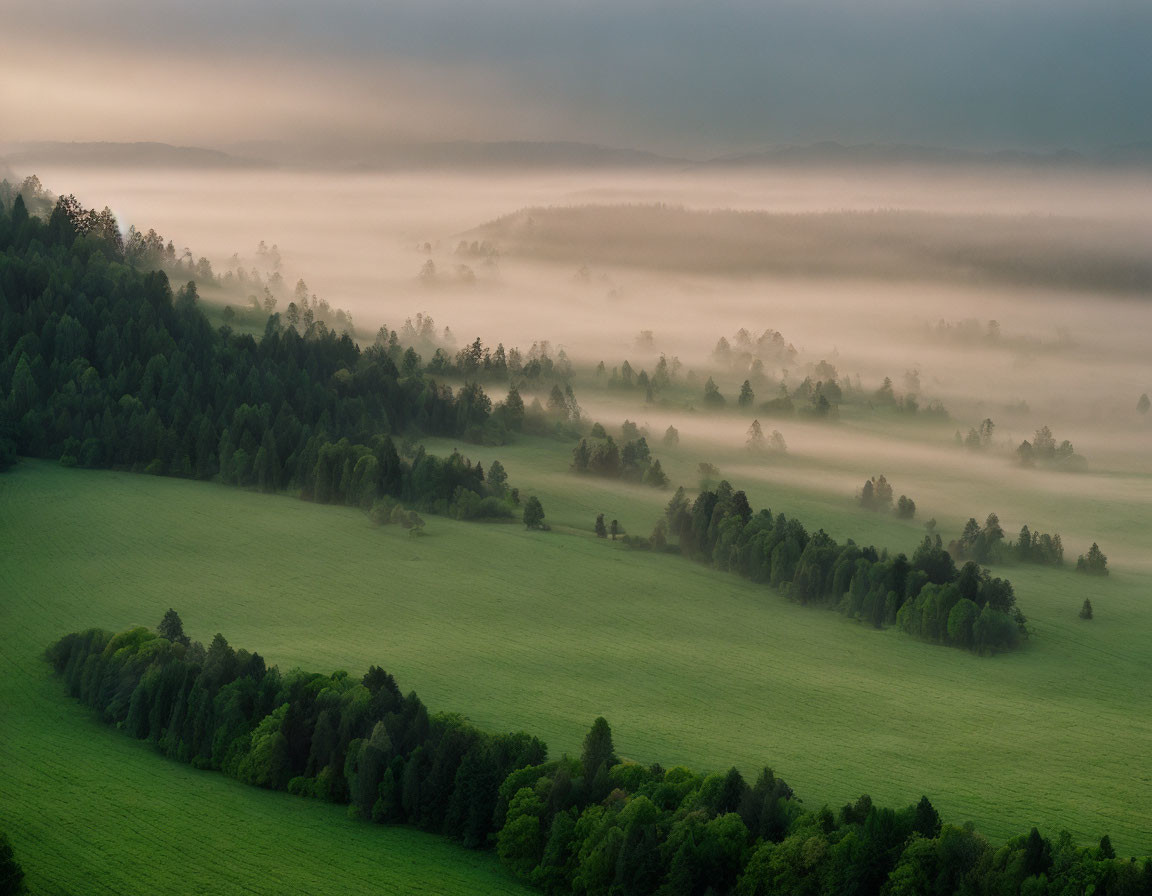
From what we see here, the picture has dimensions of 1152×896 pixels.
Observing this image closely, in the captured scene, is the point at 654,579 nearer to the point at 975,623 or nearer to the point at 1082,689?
the point at 975,623

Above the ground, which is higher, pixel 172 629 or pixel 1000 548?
pixel 1000 548

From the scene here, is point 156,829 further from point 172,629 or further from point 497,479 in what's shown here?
point 497,479

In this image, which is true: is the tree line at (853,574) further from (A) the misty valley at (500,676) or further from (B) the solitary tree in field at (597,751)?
(B) the solitary tree in field at (597,751)

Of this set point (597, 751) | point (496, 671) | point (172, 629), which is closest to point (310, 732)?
point (597, 751)

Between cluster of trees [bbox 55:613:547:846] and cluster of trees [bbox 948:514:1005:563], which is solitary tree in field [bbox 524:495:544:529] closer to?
cluster of trees [bbox 948:514:1005:563]

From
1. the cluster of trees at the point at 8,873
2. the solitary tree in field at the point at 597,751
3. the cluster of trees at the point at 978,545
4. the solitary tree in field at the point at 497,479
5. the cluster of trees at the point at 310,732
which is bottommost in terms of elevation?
the cluster of trees at the point at 8,873

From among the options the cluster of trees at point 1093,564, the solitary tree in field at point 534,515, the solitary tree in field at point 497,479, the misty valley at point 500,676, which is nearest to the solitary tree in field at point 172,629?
the misty valley at point 500,676
